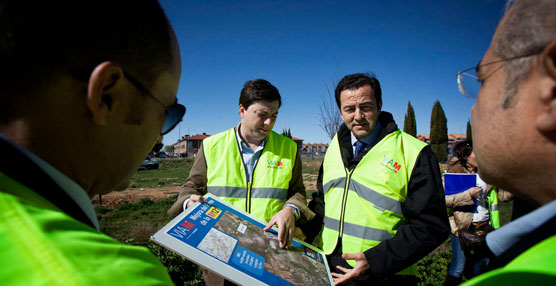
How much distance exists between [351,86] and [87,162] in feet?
7.80

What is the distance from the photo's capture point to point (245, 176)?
9.41ft

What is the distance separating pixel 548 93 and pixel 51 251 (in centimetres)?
136

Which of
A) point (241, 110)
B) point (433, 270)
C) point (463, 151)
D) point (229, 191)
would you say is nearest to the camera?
point (229, 191)

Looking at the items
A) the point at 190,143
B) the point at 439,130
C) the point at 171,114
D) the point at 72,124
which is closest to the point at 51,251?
the point at 72,124

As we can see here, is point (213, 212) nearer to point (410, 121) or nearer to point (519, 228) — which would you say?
point (519, 228)

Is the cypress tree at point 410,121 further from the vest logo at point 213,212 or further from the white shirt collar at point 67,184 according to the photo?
the white shirt collar at point 67,184

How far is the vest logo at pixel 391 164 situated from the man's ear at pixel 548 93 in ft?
4.69

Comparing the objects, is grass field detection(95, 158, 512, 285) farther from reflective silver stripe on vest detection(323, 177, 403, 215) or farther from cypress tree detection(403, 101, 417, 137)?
cypress tree detection(403, 101, 417, 137)

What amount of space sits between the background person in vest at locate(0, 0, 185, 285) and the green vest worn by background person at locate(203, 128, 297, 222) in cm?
177

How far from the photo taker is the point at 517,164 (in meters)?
0.93

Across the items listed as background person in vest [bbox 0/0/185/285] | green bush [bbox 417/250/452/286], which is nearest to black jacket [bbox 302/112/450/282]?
background person in vest [bbox 0/0/185/285]

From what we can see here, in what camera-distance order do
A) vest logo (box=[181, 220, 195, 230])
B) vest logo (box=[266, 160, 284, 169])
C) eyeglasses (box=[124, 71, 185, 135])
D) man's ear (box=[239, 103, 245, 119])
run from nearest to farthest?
eyeglasses (box=[124, 71, 185, 135]) < vest logo (box=[181, 220, 195, 230]) < vest logo (box=[266, 160, 284, 169]) < man's ear (box=[239, 103, 245, 119])

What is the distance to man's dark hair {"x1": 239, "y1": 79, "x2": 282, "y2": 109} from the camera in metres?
3.02

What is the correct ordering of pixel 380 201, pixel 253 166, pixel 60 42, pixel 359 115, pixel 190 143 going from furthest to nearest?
pixel 190 143
pixel 253 166
pixel 359 115
pixel 380 201
pixel 60 42
